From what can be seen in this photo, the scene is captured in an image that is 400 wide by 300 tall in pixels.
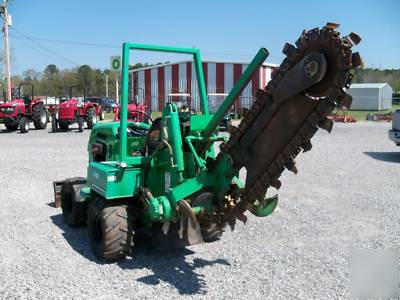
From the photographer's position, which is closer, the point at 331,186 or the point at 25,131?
the point at 331,186

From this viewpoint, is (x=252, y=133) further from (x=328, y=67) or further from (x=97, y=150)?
Result: (x=97, y=150)

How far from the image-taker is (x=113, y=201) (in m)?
5.30

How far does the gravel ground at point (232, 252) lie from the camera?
444 centimetres

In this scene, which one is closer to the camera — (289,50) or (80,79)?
(289,50)

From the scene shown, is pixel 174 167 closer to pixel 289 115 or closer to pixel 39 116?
pixel 289 115

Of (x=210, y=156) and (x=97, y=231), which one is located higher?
(x=210, y=156)

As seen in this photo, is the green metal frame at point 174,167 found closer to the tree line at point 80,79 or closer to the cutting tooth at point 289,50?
the cutting tooth at point 289,50

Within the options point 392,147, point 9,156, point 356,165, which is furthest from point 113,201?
point 392,147

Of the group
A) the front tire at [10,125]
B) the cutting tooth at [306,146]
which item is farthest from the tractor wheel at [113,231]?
the front tire at [10,125]

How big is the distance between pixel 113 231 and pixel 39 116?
62.0 ft

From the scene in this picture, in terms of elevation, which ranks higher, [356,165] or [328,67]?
[328,67]

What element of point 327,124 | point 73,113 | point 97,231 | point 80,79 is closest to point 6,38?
point 73,113

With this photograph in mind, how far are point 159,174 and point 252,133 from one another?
1.36 m

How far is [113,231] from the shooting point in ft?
16.3
